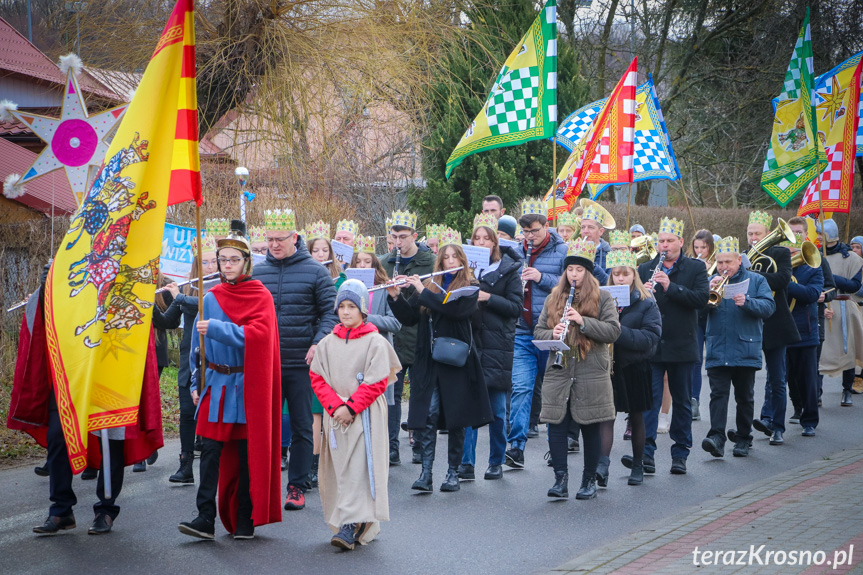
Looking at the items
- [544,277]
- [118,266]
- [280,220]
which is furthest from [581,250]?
[118,266]

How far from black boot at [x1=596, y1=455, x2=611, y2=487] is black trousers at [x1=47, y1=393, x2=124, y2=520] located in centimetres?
366

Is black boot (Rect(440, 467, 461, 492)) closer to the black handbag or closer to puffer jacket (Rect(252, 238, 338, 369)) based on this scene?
the black handbag

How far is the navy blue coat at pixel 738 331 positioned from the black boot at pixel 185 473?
15.1 feet

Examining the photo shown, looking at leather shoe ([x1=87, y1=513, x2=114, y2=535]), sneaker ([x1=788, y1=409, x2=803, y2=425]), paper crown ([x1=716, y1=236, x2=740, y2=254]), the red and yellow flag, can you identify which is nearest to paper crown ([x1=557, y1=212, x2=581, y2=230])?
paper crown ([x1=716, y1=236, x2=740, y2=254])

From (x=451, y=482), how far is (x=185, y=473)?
216 centimetres

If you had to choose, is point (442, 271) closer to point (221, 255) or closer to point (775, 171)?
point (221, 255)

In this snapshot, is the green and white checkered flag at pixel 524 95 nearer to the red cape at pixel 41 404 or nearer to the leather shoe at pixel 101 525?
the red cape at pixel 41 404

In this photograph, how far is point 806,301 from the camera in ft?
34.5

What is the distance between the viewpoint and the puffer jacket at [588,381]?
7379 mm

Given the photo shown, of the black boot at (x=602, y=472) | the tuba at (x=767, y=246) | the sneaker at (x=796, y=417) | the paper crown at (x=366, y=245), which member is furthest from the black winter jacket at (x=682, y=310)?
the sneaker at (x=796, y=417)

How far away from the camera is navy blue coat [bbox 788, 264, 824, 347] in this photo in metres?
10.5

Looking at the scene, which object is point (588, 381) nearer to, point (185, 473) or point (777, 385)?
point (185, 473)

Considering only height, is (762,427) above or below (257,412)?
below

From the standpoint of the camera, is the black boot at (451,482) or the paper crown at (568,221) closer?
the black boot at (451,482)
